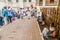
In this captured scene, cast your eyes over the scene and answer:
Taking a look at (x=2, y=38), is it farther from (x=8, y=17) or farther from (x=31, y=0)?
(x=31, y=0)

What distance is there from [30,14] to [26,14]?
1.26 m

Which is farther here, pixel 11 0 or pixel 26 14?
pixel 11 0

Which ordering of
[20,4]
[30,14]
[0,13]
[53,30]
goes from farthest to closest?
[20,4], [30,14], [0,13], [53,30]

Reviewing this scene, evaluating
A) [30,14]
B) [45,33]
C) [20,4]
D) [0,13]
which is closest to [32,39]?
[45,33]

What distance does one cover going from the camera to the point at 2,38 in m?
6.25

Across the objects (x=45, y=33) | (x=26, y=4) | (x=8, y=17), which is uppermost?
(x=45, y=33)

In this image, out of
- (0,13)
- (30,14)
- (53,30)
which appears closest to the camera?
(53,30)

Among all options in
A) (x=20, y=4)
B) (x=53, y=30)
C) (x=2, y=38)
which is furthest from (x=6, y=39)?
(x=20, y=4)

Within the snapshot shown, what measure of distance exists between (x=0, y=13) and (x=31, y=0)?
27757 millimetres

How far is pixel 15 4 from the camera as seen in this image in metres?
39.5

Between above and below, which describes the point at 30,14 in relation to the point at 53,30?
below

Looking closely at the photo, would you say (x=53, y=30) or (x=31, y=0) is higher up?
(x=53, y=30)

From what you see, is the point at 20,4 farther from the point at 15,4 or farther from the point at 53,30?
the point at 53,30

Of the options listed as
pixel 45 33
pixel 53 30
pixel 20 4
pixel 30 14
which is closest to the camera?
pixel 53 30
